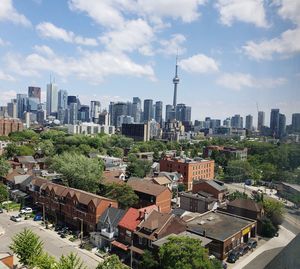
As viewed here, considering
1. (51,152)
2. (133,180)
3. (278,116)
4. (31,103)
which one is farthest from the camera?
(31,103)

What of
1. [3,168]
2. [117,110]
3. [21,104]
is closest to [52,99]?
[21,104]

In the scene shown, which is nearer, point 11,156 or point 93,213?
point 93,213

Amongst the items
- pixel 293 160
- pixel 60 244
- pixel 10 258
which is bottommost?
pixel 60 244

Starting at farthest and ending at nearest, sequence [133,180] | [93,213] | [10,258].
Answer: [133,180] < [93,213] < [10,258]

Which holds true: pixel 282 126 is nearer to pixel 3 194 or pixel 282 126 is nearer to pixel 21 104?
pixel 3 194

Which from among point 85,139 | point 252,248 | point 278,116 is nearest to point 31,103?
point 85,139

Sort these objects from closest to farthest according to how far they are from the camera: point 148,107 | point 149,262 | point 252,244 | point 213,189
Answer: point 149,262 < point 252,244 < point 213,189 < point 148,107

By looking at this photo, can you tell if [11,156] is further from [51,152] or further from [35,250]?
[35,250]
